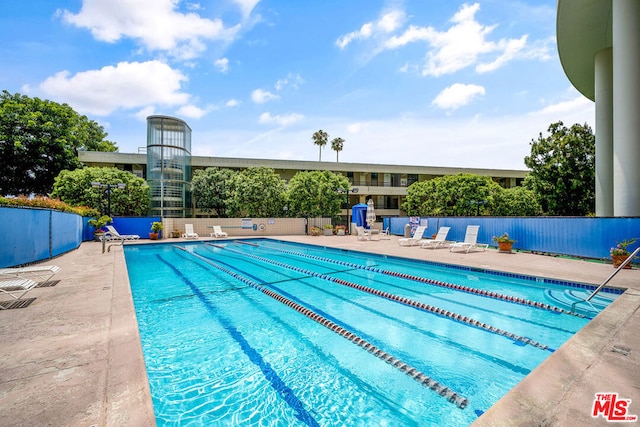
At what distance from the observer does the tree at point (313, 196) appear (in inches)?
987

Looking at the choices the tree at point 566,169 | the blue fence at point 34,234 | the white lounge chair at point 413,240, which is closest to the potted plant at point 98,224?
the blue fence at point 34,234

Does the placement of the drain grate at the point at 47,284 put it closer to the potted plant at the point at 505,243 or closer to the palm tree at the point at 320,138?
the potted plant at the point at 505,243

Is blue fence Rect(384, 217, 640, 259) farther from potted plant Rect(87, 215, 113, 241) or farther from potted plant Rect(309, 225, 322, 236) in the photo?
potted plant Rect(87, 215, 113, 241)

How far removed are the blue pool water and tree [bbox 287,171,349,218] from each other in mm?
16755

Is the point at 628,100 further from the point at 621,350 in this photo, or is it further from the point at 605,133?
the point at 621,350

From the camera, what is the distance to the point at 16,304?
484cm

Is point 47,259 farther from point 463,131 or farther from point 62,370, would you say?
point 463,131

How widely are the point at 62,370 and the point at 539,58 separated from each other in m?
15.3

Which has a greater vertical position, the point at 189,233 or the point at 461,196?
the point at 461,196

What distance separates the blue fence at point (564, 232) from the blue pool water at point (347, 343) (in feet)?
14.2

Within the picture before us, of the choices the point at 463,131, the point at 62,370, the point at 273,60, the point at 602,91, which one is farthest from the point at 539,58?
the point at 62,370

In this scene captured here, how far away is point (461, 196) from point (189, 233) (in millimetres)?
20993

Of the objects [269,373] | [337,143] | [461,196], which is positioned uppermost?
[337,143]

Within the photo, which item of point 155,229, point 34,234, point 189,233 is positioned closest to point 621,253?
point 34,234
